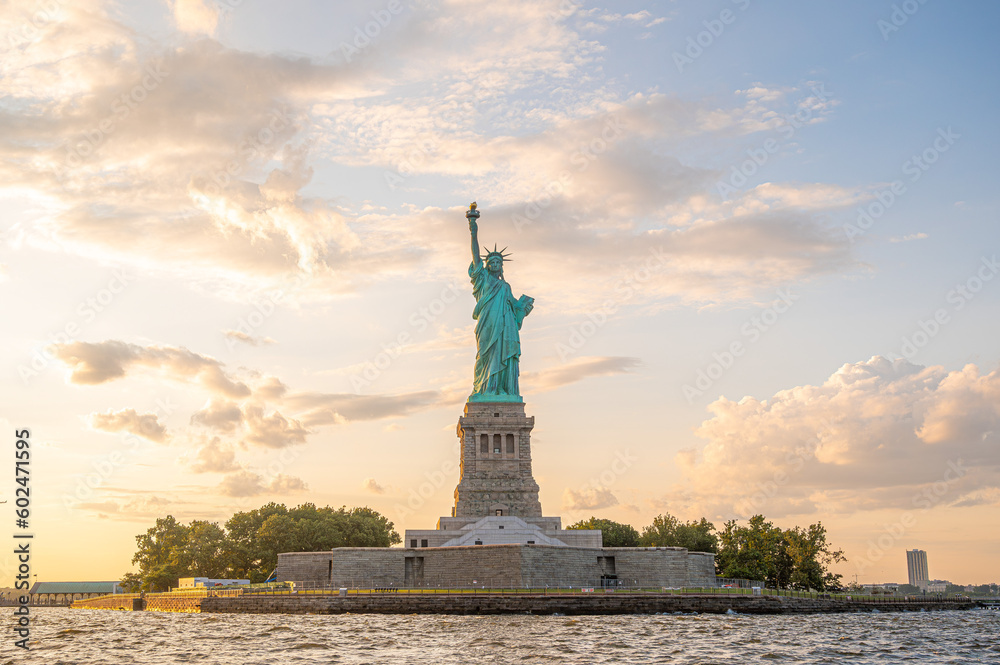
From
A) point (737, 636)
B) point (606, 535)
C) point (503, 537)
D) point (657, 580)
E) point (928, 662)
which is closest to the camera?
point (928, 662)

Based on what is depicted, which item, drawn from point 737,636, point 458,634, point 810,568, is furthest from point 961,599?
point 458,634

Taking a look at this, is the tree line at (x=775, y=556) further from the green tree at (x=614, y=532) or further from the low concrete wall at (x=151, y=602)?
the low concrete wall at (x=151, y=602)

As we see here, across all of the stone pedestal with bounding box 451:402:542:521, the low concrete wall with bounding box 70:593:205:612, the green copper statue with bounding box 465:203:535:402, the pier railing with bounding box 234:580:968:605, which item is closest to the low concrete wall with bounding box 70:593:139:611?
the low concrete wall with bounding box 70:593:205:612

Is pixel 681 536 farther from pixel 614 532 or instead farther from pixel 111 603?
pixel 111 603

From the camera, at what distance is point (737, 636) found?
4847cm

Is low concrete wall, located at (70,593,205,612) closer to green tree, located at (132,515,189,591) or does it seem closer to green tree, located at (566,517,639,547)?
green tree, located at (132,515,189,591)

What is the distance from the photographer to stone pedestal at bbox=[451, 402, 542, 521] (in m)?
86.4

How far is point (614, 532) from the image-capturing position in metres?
109

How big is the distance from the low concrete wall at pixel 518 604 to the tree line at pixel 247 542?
29.4 meters

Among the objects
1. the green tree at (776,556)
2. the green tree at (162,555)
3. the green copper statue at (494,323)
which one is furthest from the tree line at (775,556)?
the green tree at (162,555)

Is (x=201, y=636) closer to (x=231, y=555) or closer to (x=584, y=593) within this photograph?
(x=584, y=593)

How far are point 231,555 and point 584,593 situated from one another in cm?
5000

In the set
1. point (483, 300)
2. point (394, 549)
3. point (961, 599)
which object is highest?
point (483, 300)

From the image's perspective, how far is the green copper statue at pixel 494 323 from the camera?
94.4 metres
